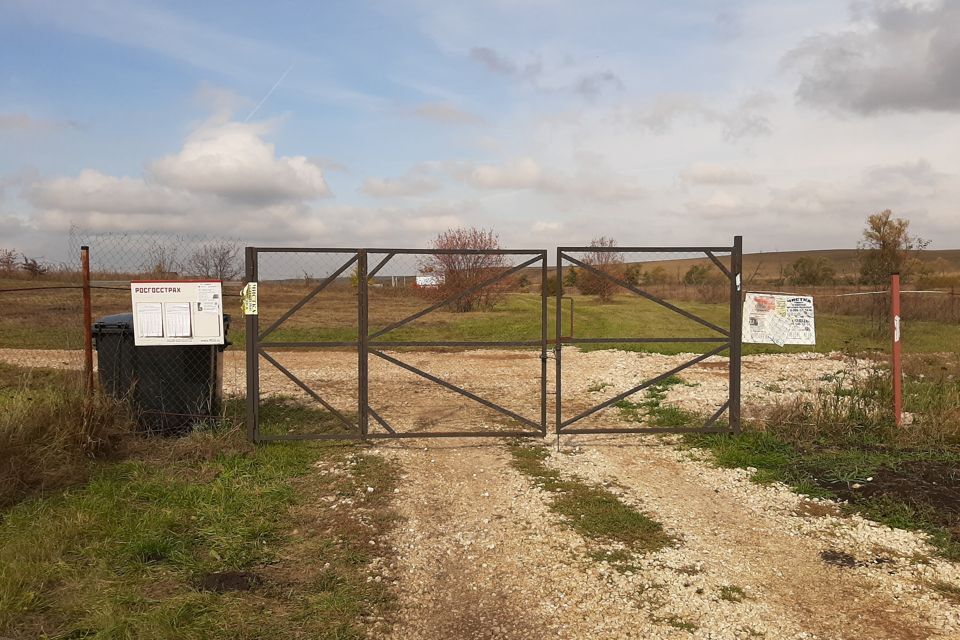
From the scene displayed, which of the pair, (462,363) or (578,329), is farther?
(578,329)

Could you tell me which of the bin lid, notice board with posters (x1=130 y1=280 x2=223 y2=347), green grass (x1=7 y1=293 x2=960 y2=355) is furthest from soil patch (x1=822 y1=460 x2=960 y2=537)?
the bin lid

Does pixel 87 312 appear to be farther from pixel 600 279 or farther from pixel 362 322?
pixel 600 279

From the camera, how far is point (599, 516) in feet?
17.3

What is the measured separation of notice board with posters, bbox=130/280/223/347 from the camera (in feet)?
22.8

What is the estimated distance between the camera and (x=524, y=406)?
9773 millimetres

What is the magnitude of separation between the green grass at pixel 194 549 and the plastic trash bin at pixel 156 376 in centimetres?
63

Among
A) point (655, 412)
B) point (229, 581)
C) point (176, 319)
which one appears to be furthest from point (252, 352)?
point (655, 412)

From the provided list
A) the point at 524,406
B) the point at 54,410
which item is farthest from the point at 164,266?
the point at 524,406

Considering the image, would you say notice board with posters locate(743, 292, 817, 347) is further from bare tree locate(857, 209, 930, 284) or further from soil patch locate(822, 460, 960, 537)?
bare tree locate(857, 209, 930, 284)

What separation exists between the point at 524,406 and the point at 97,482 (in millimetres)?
5826

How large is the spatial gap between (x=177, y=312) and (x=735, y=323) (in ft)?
20.9

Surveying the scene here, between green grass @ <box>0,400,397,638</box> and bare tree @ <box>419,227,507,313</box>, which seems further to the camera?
bare tree @ <box>419,227,507,313</box>

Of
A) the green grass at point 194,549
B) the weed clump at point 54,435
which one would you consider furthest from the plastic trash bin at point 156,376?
the green grass at point 194,549

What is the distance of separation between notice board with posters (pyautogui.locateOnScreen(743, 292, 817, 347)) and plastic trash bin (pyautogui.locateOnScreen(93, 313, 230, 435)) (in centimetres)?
614
